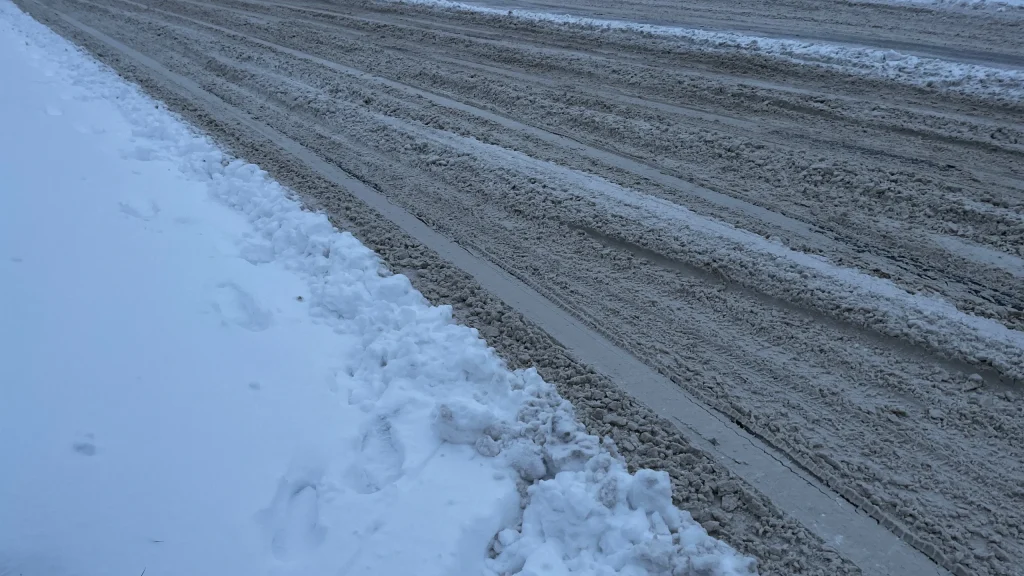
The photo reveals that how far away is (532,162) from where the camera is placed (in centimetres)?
571

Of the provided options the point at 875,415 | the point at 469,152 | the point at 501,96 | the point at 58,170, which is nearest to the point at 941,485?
the point at 875,415

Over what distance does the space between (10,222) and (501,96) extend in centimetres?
464

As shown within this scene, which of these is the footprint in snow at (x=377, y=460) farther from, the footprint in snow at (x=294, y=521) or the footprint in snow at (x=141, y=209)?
the footprint in snow at (x=141, y=209)

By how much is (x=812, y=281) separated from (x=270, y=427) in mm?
3254

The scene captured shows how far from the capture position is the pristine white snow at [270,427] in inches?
103

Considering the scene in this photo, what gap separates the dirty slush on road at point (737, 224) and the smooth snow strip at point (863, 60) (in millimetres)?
163

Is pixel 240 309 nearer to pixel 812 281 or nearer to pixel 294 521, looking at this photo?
pixel 294 521

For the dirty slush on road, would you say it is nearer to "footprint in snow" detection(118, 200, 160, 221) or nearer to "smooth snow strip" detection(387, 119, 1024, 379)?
"smooth snow strip" detection(387, 119, 1024, 379)

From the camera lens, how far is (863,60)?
Answer: 24.4 ft

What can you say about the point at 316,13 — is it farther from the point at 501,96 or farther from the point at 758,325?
the point at 758,325

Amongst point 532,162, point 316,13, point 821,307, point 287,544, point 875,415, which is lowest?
point 287,544

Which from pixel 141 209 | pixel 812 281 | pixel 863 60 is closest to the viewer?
pixel 812 281

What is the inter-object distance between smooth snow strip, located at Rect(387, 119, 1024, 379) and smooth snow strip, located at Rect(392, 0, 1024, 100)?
12.7ft

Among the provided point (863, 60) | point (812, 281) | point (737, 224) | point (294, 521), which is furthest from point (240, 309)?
point (863, 60)
